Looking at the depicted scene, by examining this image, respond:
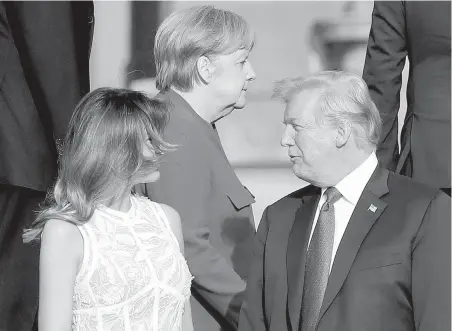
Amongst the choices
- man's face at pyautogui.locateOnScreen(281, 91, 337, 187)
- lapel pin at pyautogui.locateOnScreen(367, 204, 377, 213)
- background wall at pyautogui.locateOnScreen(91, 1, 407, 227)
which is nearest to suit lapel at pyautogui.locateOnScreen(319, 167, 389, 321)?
lapel pin at pyautogui.locateOnScreen(367, 204, 377, 213)

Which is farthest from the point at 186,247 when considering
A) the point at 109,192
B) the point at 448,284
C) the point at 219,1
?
the point at 219,1

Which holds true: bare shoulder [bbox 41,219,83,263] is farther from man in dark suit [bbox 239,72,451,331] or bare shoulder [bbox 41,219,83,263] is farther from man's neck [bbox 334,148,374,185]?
man's neck [bbox 334,148,374,185]

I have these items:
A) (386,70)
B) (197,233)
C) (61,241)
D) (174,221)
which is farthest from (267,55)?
(61,241)

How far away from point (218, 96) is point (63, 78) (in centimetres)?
56

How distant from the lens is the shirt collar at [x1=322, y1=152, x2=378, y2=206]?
253 cm

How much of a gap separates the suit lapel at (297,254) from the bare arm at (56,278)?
53cm

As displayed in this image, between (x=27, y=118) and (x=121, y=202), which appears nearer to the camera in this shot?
(x=121, y=202)

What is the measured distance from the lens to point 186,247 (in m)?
2.92

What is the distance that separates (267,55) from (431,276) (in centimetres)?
215

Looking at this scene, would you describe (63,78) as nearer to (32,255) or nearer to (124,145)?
(32,255)

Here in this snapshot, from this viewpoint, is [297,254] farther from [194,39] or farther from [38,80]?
[38,80]

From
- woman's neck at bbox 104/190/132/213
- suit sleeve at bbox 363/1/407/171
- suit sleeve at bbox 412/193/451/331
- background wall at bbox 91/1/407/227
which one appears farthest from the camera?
background wall at bbox 91/1/407/227

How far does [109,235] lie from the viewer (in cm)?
253

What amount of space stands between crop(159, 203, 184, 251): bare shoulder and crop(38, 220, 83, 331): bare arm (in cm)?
34
